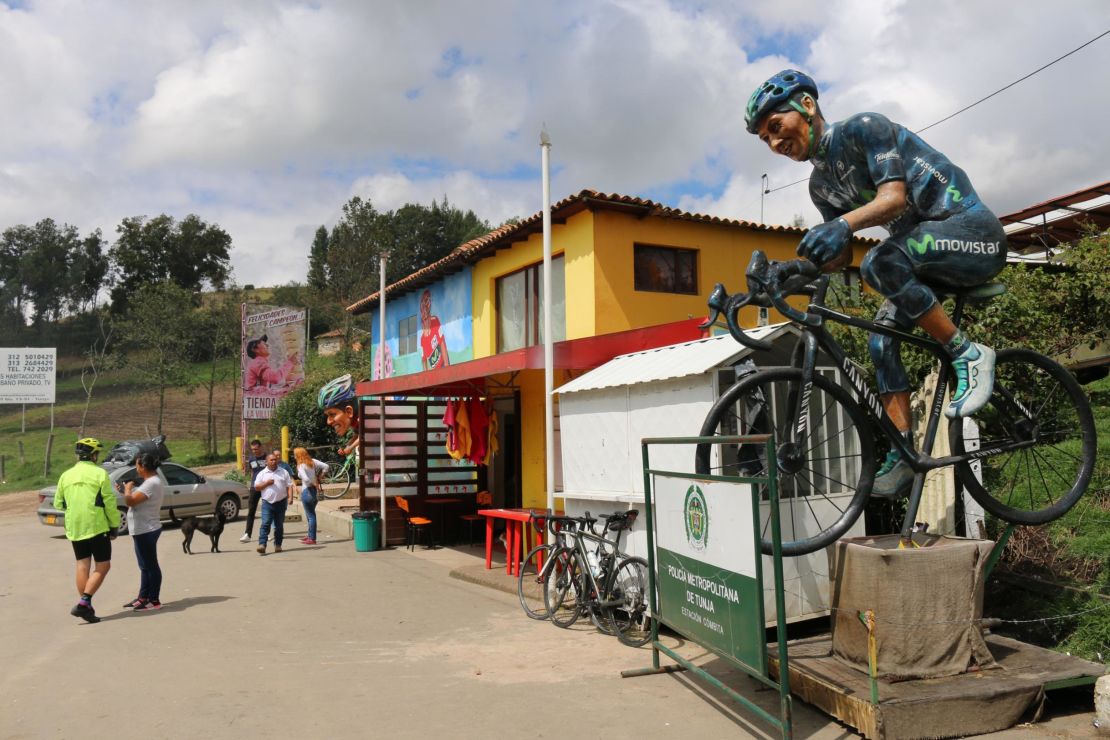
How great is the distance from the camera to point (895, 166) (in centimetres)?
462

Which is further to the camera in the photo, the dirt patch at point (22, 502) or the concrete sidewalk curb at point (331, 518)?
the dirt patch at point (22, 502)

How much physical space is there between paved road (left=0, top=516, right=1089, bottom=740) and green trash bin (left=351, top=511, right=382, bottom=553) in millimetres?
2921

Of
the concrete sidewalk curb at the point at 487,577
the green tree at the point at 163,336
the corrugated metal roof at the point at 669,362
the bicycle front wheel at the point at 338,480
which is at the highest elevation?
the green tree at the point at 163,336

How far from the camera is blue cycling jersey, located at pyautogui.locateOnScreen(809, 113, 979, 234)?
4688 millimetres

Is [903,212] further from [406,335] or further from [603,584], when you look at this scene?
[406,335]

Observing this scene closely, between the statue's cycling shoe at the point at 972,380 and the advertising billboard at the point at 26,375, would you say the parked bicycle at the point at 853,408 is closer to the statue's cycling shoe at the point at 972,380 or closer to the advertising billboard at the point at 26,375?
the statue's cycling shoe at the point at 972,380

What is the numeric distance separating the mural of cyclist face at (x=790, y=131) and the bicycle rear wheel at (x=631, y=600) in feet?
12.8

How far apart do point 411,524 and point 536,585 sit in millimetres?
5019

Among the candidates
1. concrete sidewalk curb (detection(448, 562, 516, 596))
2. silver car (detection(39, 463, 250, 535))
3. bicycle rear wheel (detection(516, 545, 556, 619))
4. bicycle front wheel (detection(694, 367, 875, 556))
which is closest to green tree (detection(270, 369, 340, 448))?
silver car (detection(39, 463, 250, 535))

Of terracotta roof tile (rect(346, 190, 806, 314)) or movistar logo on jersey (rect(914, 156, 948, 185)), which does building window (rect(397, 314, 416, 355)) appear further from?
movistar logo on jersey (rect(914, 156, 948, 185))

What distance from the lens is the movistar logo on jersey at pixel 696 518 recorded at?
487cm

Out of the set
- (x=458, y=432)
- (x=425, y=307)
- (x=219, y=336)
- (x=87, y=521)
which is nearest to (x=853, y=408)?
(x=87, y=521)

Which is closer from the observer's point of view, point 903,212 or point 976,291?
point 903,212

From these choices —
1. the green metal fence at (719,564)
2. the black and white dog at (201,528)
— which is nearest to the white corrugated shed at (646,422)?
the green metal fence at (719,564)
